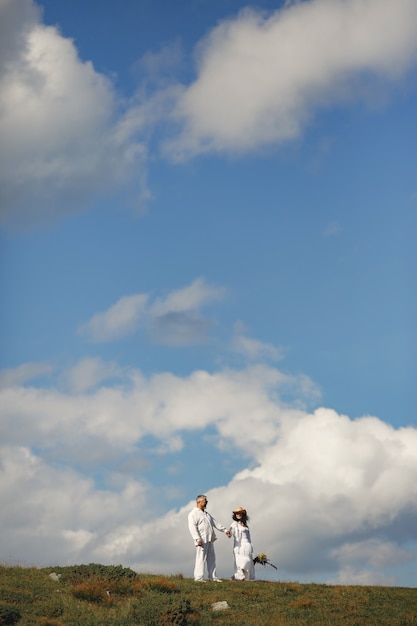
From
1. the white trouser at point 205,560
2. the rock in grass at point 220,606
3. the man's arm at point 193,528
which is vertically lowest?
the rock in grass at point 220,606

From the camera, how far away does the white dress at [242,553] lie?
1185 inches

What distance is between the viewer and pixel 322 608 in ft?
80.5

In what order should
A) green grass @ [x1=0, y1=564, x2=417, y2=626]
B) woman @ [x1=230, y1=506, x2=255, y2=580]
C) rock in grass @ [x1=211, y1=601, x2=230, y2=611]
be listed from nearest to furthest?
green grass @ [x1=0, y1=564, x2=417, y2=626]
rock in grass @ [x1=211, y1=601, x2=230, y2=611]
woman @ [x1=230, y1=506, x2=255, y2=580]

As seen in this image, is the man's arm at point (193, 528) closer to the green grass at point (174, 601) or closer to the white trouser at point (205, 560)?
the white trouser at point (205, 560)

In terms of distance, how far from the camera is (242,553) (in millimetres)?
30172

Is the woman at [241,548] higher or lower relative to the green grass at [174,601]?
higher

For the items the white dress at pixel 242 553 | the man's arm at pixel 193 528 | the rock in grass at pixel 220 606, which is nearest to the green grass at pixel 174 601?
the rock in grass at pixel 220 606

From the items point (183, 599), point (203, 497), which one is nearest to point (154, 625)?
point (183, 599)

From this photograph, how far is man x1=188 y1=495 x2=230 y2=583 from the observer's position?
96.6ft

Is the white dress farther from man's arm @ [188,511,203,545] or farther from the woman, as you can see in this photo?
man's arm @ [188,511,203,545]

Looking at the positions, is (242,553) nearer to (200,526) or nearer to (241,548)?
(241,548)

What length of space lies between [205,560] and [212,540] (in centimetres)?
84

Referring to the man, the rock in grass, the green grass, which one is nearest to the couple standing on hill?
the man

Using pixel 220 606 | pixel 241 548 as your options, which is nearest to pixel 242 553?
pixel 241 548
